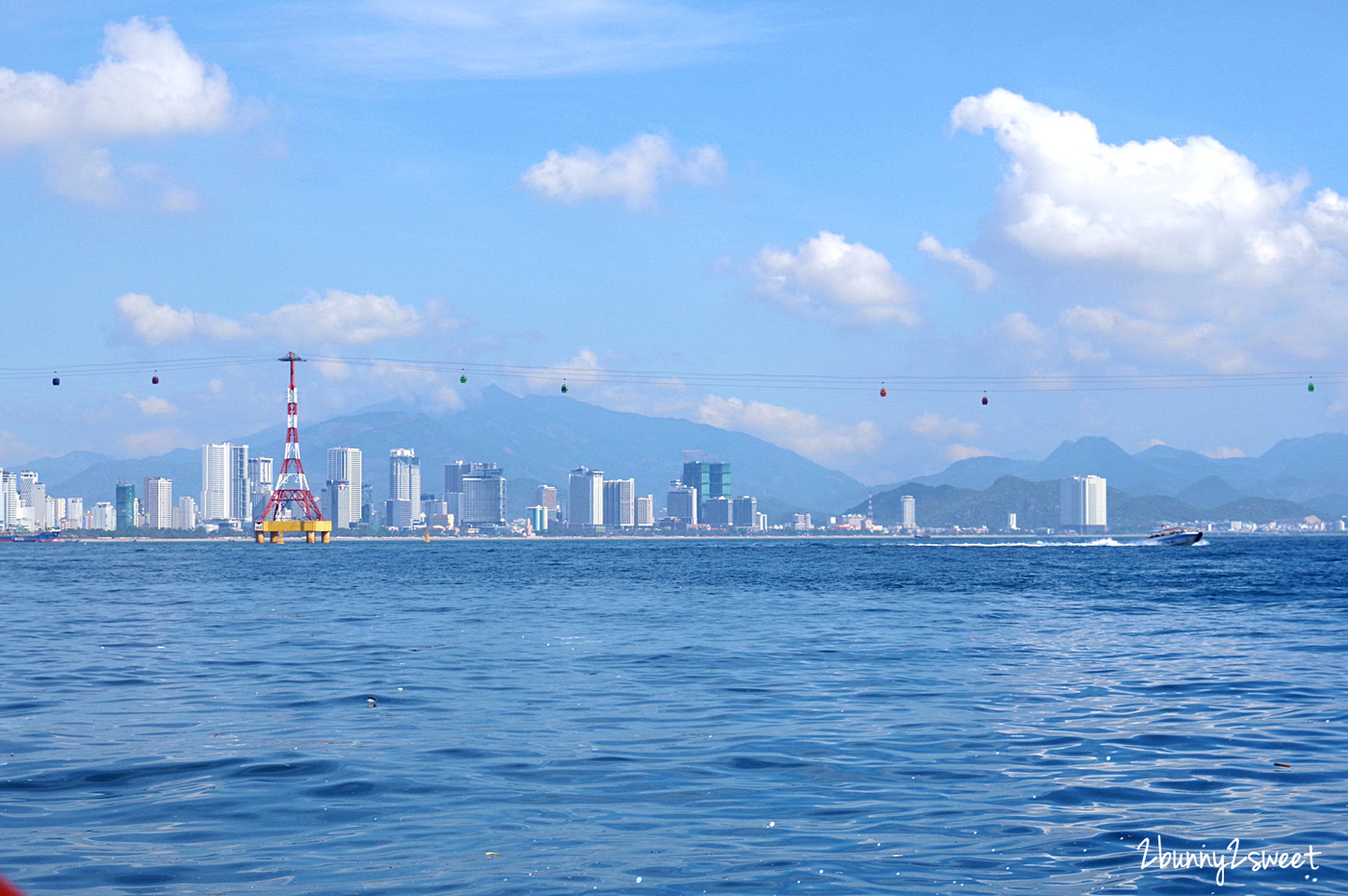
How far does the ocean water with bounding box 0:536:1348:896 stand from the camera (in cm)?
1210

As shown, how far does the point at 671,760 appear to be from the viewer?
17.7 metres

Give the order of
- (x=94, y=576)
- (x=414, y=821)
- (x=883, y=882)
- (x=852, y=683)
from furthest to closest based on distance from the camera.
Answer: (x=94, y=576), (x=852, y=683), (x=414, y=821), (x=883, y=882)

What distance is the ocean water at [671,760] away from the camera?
39.7 feet

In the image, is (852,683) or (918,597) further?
(918,597)

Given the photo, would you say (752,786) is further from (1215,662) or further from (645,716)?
(1215,662)

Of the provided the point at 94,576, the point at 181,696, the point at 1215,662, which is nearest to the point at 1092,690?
the point at 1215,662

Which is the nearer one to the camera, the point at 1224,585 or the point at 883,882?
the point at 883,882

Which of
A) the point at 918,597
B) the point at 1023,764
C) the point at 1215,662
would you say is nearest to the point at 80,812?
the point at 1023,764

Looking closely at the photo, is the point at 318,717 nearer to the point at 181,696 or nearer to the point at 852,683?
the point at 181,696

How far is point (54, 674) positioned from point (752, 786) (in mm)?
20125

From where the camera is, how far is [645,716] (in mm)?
21906

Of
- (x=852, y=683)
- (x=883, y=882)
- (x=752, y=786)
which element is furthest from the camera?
(x=852, y=683)

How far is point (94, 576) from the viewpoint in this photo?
94.9 metres

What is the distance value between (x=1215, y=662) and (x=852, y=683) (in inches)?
447
